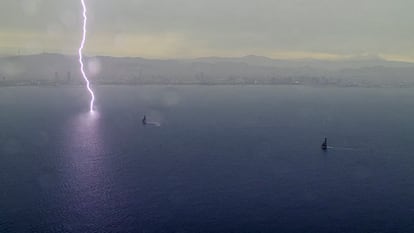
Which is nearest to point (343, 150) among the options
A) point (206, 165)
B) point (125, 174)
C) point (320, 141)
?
point (320, 141)

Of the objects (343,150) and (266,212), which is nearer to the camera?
(266,212)

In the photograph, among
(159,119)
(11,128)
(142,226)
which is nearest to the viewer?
(142,226)

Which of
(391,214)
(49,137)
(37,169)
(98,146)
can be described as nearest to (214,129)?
(98,146)

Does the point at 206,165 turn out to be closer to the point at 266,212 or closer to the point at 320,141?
the point at 266,212

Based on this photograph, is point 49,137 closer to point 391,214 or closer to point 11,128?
point 11,128

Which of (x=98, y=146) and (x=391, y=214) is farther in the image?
(x=98, y=146)

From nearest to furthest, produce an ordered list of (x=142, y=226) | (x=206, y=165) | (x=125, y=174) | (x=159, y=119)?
(x=142, y=226) → (x=125, y=174) → (x=206, y=165) → (x=159, y=119)
